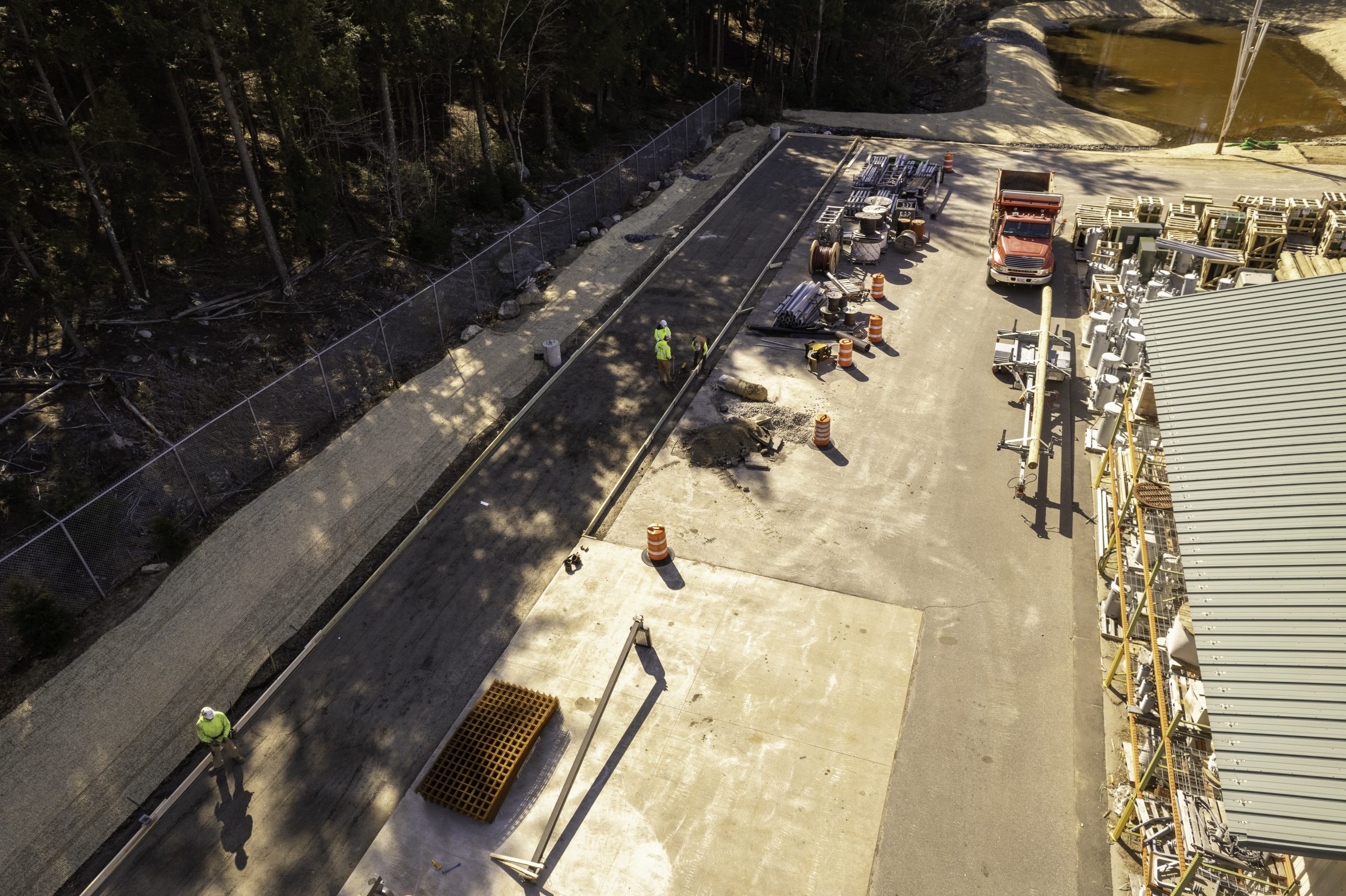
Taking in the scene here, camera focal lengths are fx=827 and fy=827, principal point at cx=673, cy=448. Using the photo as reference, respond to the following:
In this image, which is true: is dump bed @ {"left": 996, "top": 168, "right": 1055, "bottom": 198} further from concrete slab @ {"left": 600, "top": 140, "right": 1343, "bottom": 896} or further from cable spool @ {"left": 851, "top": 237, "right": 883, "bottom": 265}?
cable spool @ {"left": 851, "top": 237, "right": 883, "bottom": 265}

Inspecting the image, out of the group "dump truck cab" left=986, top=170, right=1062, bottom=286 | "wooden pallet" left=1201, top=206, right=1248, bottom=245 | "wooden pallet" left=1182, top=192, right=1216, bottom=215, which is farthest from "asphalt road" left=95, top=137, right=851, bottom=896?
"wooden pallet" left=1182, top=192, right=1216, bottom=215

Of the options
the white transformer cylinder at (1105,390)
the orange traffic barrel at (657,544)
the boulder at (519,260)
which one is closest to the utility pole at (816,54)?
the boulder at (519,260)

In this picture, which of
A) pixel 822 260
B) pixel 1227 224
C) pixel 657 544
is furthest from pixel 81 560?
pixel 1227 224

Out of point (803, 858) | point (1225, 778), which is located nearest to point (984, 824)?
point (803, 858)

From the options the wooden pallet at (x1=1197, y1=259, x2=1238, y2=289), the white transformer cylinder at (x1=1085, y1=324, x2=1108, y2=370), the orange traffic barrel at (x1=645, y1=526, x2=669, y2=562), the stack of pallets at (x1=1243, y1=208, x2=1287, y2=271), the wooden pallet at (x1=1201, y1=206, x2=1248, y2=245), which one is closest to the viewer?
the orange traffic barrel at (x1=645, y1=526, x2=669, y2=562)

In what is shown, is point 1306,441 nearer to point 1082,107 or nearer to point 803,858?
point 803,858

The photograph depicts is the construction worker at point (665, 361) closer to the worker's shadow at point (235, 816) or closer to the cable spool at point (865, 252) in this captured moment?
the cable spool at point (865, 252)

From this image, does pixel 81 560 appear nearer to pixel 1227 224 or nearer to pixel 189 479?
pixel 189 479
